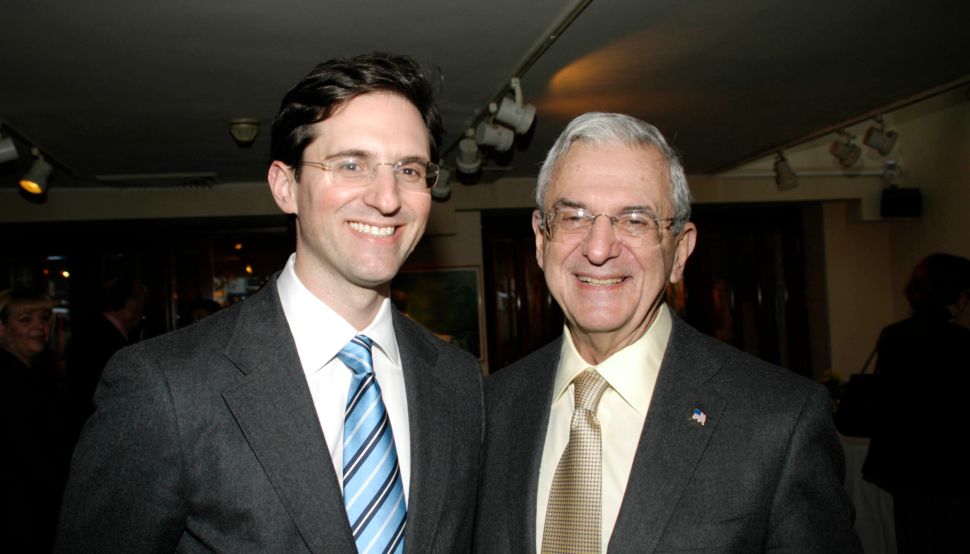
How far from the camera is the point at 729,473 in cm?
142

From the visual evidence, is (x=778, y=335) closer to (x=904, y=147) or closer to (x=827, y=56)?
(x=904, y=147)

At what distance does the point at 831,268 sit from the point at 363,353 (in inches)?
322

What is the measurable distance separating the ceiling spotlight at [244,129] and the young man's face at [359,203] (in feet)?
10.8

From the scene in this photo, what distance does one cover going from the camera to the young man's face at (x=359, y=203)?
4.99 feet

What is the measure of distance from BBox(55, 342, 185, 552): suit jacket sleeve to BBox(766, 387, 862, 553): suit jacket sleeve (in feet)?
3.69

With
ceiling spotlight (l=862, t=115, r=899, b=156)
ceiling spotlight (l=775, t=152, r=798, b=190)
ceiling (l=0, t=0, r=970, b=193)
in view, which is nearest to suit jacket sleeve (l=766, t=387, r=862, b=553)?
ceiling (l=0, t=0, r=970, b=193)

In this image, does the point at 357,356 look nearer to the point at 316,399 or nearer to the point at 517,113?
the point at 316,399

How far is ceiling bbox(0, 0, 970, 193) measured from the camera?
307 centimetres

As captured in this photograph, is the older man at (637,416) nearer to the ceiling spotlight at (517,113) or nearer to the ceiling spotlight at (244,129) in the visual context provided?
the ceiling spotlight at (517,113)

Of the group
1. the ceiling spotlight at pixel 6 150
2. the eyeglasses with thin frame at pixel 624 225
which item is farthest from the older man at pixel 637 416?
the ceiling spotlight at pixel 6 150

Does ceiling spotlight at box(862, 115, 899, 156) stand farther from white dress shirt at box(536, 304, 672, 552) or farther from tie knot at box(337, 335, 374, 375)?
tie knot at box(337, 335, 374, 375)

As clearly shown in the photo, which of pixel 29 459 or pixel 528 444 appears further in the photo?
pixel 29 459

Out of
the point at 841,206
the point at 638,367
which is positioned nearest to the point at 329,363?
the point at 638,367

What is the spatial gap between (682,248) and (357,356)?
2.64 ft
